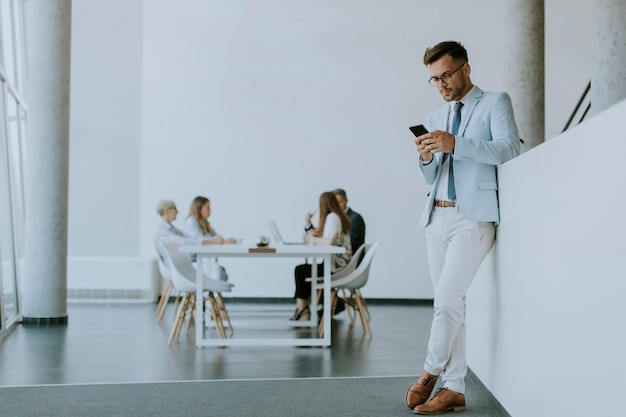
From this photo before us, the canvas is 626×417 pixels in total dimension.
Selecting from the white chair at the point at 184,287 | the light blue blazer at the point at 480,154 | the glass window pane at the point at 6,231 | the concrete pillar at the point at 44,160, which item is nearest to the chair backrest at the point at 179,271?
the white chair at the point at 184,287

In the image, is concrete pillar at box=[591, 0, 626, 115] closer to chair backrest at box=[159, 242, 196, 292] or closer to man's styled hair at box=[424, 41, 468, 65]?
man's styled hair at box=[424, 41, 468, 65]

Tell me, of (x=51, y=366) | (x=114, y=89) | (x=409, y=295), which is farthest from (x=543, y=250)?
(x=114, y=89)

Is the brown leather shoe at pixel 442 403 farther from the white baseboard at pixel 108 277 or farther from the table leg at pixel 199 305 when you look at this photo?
the white baseboard at pixel 108 277

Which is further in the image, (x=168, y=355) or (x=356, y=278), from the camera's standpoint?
(x=356, y=278)

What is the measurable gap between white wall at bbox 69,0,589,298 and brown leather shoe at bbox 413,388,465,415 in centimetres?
795

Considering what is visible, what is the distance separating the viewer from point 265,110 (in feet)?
40.8

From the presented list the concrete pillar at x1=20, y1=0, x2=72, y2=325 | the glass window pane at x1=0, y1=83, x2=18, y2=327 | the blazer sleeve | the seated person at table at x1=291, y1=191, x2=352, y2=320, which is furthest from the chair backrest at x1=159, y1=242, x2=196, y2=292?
the blazer sleeve

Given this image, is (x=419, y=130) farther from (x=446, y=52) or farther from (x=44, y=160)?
(x=44, y=160)

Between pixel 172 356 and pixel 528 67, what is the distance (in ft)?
16.7

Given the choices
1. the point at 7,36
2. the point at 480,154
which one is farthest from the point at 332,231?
the point at 7,36

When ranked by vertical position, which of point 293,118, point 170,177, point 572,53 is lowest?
point 170,177

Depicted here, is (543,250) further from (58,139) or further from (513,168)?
(58,139)

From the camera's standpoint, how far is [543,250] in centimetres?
Answer: 342

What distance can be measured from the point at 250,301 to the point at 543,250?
920cm
